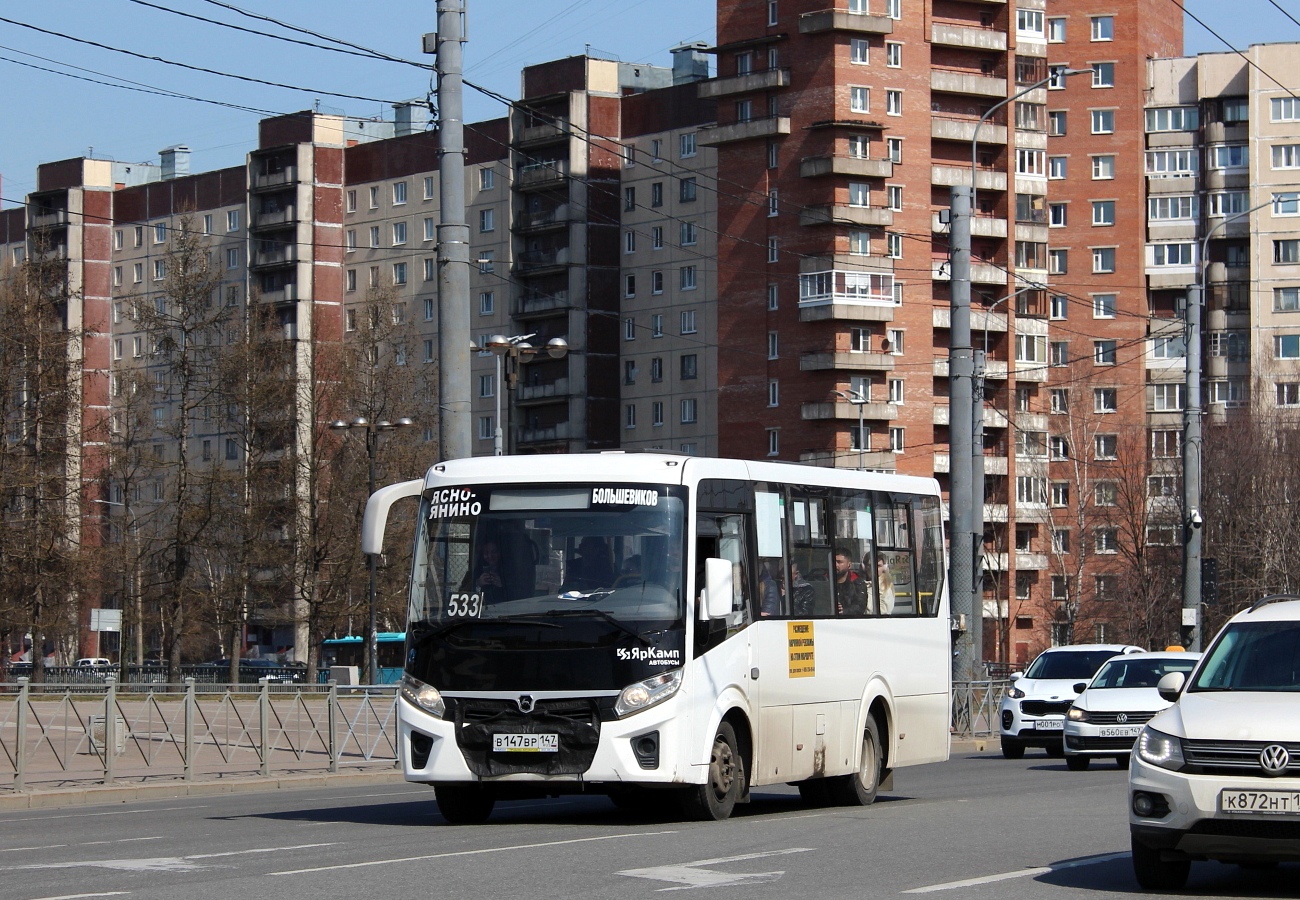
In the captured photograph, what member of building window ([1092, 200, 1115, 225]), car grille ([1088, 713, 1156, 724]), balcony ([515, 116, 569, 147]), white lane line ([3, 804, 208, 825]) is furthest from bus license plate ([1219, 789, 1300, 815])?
building window ([1092, 200, 1115, 225])

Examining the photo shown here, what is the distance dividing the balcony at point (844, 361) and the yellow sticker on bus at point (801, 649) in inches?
2890

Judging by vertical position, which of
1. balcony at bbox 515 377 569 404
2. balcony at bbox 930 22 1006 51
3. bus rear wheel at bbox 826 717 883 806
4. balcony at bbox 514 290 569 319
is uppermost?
balcony at bbox 930 22 1006 51

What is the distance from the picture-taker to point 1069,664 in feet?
103

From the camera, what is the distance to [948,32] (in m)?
94.9

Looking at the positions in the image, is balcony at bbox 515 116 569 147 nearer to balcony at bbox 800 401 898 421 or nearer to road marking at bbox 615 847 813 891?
balcony at bbox 800 401 898 421

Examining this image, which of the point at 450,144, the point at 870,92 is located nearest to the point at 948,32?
the point at 870,92

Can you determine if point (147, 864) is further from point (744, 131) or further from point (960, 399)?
point (744, 131)

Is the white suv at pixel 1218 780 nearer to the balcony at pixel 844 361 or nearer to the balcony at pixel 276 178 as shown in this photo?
the balcony at pixel 844 361

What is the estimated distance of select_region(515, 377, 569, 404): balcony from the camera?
103 metres

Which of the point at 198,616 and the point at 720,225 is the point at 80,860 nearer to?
the point at 198,616

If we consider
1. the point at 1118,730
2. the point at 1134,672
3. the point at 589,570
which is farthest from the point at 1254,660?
the point at 1134,672

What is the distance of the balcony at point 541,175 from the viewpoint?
102188 millimetres

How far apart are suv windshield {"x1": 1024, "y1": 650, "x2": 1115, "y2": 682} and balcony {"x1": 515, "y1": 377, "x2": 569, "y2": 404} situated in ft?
235

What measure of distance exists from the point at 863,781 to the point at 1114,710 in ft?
30.2
